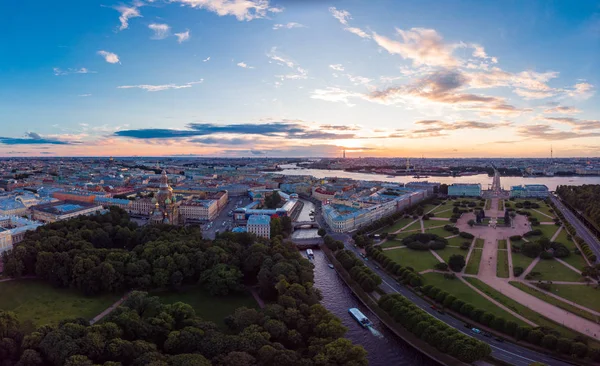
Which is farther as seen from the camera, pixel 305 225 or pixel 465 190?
pixel 465 190

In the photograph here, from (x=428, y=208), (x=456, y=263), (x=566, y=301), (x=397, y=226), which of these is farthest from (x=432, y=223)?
(x=566, y=301)

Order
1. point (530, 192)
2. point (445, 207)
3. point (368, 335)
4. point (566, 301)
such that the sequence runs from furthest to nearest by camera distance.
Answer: point (530, 192) → point (445, 207) → point (566, 301) → point (368, 335)

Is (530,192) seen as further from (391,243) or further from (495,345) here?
(495,345)

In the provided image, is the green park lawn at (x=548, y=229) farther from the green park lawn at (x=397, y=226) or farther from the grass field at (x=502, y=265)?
the green park lawn at (x=397, y=226)

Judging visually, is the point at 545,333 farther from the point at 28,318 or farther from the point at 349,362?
the point at 28,318

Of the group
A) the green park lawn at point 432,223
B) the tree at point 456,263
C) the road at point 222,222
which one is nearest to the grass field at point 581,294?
the tree at point 456,263

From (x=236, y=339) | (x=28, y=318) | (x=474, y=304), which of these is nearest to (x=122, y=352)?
(x=236, y=339)
